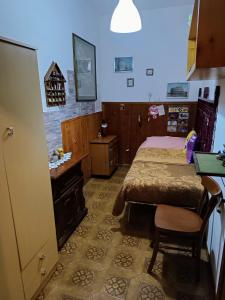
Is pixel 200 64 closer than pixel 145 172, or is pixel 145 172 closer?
pixel 200 64

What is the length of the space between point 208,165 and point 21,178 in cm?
123

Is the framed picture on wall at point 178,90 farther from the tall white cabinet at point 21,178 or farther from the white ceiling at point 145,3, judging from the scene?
the tall white cabinet at point 21,178

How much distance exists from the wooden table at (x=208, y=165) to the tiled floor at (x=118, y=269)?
1152 mm

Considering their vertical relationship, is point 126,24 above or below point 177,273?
above

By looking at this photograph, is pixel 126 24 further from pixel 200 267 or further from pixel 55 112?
pixel 200 267

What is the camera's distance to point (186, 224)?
72.7 inches

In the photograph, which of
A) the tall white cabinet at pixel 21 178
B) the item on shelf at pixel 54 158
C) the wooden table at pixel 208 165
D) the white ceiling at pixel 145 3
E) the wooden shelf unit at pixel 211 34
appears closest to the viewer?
the wooden shelf unit at pixel 211 34

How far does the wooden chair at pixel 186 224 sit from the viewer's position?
1.70 metres

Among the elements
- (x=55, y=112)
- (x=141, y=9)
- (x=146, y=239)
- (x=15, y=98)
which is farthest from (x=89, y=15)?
(x=146, y=239)

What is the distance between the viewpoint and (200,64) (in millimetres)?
1020

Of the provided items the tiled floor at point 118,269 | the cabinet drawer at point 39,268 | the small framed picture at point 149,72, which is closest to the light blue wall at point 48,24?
the small framed picture at point 149,72

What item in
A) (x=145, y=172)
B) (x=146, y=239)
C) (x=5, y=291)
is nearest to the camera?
(x=5, y=291)

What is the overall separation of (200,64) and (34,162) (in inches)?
50.6

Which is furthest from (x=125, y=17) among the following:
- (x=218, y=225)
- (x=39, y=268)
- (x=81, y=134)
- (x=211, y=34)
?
(x=39, y=268)
